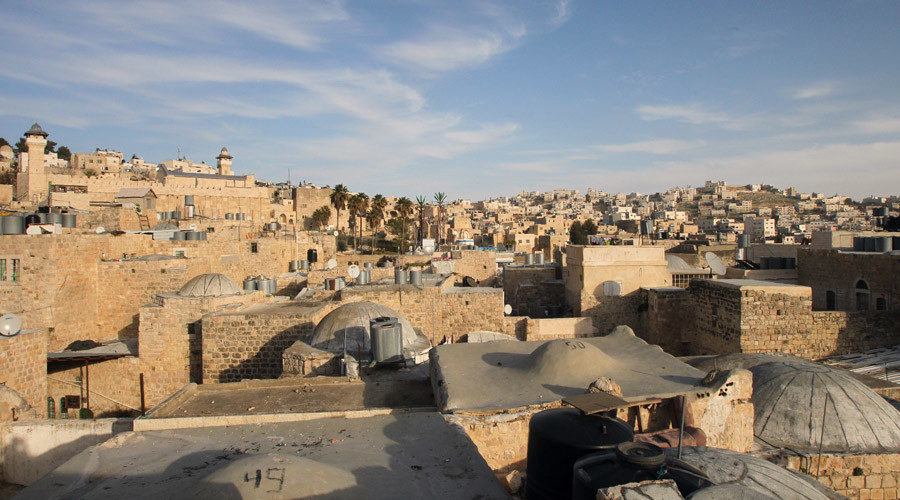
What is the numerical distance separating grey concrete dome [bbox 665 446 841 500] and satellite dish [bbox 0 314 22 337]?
10.4m

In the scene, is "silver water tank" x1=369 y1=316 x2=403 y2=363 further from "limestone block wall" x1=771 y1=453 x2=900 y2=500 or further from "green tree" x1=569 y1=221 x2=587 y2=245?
"green tree" x1=569 y1=221 x2=587 y2=245

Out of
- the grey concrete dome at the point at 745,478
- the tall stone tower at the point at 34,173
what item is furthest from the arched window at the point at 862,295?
the tall stone tower at the point at 34,173

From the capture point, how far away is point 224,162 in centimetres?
5456

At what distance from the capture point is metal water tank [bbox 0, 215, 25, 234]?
46.2 ft

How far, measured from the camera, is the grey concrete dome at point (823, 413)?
6.80 m

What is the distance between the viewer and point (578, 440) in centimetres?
442

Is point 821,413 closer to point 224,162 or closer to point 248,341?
point 248,341

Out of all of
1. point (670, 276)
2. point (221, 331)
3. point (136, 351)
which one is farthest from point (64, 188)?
point (670, 276)

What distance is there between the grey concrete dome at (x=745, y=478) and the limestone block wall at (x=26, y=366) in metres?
10.1

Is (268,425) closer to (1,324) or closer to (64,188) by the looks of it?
(1,324)

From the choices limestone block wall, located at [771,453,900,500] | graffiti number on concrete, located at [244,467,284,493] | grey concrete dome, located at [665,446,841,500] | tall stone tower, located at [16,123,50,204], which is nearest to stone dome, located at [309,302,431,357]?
graffiti number on concrete, located at [244,467,284,493]

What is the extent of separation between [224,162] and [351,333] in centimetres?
5172

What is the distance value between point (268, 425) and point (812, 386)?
762 cm

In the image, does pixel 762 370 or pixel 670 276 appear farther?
pixel 670 276
